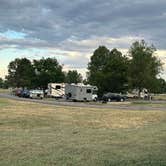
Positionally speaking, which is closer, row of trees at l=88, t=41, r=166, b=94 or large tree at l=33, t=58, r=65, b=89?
row of trees at l=88, t=41, r=166, b=94

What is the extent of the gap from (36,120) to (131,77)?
199 feet

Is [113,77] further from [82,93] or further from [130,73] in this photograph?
[82,93]

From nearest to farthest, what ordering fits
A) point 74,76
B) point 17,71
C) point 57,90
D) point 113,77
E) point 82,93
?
point 82,93
point 113,77
point 57,90
point 74,76
point 17,71

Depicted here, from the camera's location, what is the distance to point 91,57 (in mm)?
130875

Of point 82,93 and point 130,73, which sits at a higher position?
point 130,73

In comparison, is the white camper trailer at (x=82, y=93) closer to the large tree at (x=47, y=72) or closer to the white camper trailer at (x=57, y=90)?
the white camper trailer at (x=57, y=90)

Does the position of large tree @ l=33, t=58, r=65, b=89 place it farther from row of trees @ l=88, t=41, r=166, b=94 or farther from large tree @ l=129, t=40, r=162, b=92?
large tree @ l=129, t=40, r=162, b=92

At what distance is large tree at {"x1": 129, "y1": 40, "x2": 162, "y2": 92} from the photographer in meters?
87.6

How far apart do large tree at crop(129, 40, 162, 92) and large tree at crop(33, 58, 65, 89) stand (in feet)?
107

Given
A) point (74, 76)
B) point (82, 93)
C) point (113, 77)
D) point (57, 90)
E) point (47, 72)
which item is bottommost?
point (82, 93)

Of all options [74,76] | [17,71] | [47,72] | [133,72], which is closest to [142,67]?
[133,72]

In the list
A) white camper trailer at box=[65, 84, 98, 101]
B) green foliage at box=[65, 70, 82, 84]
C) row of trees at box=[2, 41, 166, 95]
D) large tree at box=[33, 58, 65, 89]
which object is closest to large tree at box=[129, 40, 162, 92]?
row of trees at box=[2, 41, 166, 95]

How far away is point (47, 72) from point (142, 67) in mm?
37799

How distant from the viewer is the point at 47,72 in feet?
395
